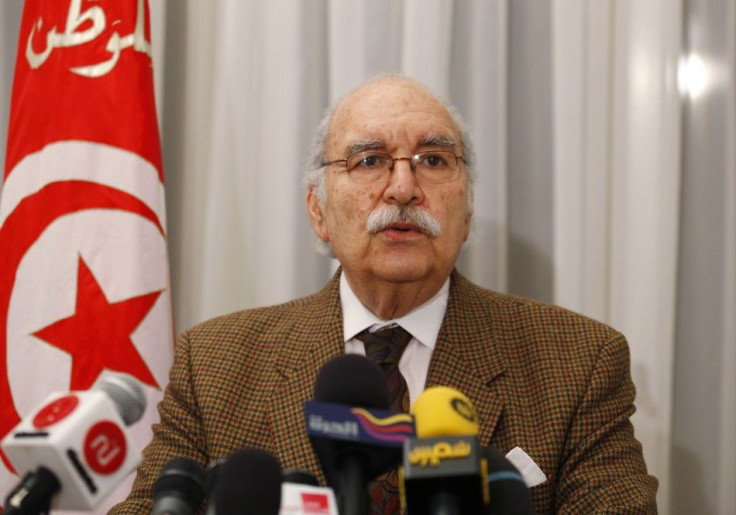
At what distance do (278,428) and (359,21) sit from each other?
147 centimetres

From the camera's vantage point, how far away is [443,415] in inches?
39.4

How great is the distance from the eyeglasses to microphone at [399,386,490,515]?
1.28 meters

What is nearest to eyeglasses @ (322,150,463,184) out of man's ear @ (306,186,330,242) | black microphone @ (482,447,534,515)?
man's ear @ (306,186,330,242)

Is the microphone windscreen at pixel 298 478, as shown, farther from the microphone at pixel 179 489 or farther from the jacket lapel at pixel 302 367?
the jacket lapel at pixel 302 367

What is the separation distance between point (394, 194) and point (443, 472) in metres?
1.30

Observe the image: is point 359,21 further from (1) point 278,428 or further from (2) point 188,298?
(1) point 278,428

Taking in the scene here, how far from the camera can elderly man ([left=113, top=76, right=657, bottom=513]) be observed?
6.54ft

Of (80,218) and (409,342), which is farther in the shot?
(80,218)

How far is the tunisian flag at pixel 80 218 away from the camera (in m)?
2.31

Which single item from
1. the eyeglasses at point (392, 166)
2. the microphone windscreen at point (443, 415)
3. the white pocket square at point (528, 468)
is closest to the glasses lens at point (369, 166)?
the eyeglasses at point (392, 166)

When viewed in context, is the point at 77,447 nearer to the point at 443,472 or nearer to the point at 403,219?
the point at 443,472

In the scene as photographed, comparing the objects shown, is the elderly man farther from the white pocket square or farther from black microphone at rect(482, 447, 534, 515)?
black microphone at rect(482, 447, 534, 515)

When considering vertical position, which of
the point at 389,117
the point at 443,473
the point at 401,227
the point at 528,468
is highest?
the point at 389,117

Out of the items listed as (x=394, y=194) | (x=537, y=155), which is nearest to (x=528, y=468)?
(x=394, y=194)
